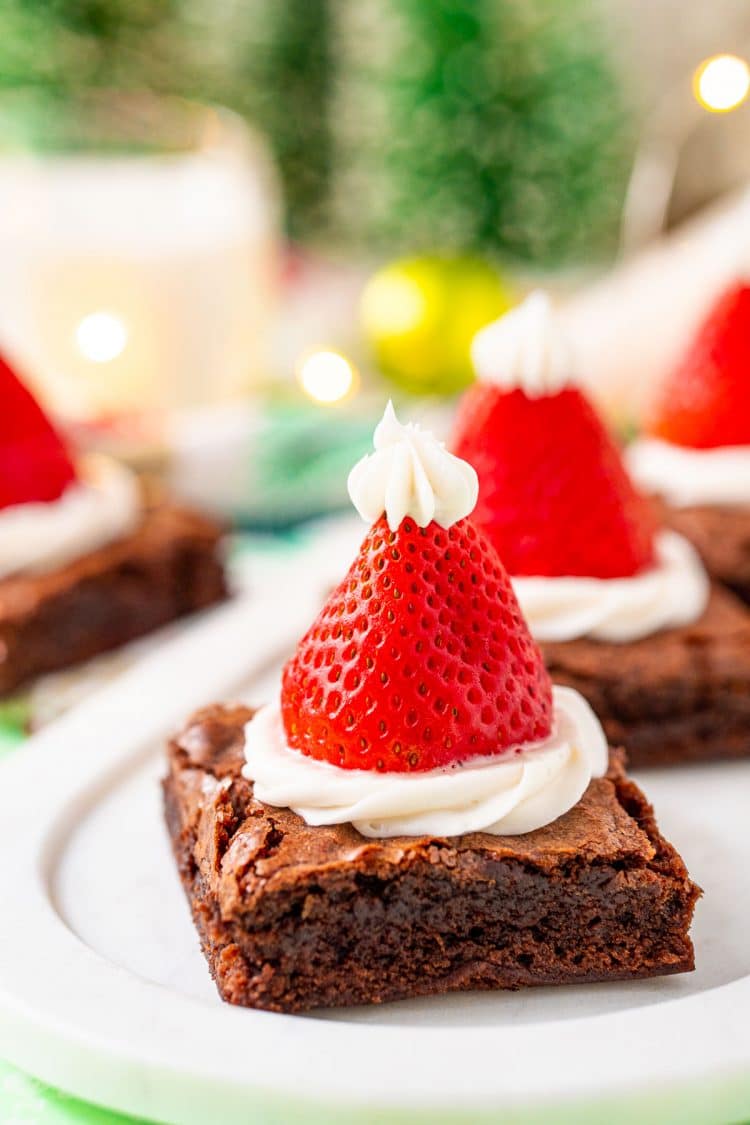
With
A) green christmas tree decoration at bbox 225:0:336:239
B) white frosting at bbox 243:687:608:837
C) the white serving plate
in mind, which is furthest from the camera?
green christmas tree decoration at bbox 225:0:336:239

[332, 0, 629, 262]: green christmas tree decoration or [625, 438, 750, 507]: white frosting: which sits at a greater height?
[332, 0, 629, 262]: green christmas tree decoration

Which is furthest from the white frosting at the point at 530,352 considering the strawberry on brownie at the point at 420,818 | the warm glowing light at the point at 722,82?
the warm glowing light at the point at 722,82

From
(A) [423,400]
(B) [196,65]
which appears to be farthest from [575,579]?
(B) [196,65]

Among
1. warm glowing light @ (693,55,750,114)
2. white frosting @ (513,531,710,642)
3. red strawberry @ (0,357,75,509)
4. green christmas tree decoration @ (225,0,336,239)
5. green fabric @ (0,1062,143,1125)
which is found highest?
green christmas tree decoration @ (225,0,336,239)

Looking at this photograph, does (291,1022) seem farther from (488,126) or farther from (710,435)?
(488,126)

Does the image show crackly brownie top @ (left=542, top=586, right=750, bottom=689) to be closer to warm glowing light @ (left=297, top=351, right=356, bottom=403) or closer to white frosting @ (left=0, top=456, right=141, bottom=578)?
white frosting @ (left=0, top=456, right=141, bottom=578)

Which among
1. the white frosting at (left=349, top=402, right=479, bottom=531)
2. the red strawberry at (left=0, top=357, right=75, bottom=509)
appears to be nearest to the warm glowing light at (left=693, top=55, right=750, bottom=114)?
the red strawberry at (left=0, top=357, right=75, bottom=509)

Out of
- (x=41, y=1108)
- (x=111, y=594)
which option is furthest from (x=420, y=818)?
(x=111, y=594)
